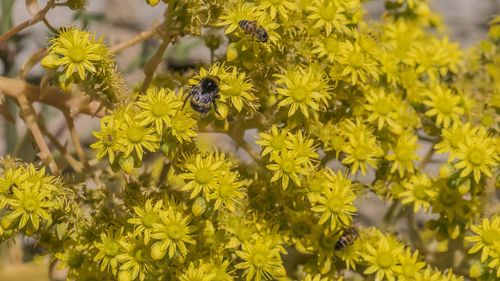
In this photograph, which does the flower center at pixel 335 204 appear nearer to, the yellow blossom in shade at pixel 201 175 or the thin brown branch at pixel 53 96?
the yellow blossom in shade at pixel 201 175

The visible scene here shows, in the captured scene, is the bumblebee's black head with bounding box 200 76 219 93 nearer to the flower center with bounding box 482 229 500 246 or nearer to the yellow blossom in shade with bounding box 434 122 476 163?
the yellow blossom in shade with bounding box 434 122 476 163

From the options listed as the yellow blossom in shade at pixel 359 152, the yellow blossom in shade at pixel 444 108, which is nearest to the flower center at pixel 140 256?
the yellow blossom in shade at pixel 359 152

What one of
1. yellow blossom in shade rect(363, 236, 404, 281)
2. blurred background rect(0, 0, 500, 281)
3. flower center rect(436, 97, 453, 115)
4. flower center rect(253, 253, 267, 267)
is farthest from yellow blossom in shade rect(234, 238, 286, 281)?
blurred background rect(0, 0, 500, 281)

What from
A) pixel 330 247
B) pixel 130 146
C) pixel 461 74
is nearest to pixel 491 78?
pixel 461 74

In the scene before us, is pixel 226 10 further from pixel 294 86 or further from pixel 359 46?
pixel 359 46

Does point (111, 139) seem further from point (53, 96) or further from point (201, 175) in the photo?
Answer: point (53, 96)

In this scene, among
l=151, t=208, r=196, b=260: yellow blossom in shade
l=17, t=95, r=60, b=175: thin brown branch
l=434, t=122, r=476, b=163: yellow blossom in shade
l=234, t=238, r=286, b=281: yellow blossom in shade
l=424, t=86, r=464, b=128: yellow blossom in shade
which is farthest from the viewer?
l=424, t=86, r=464, b=128: yellow blossom in shade
